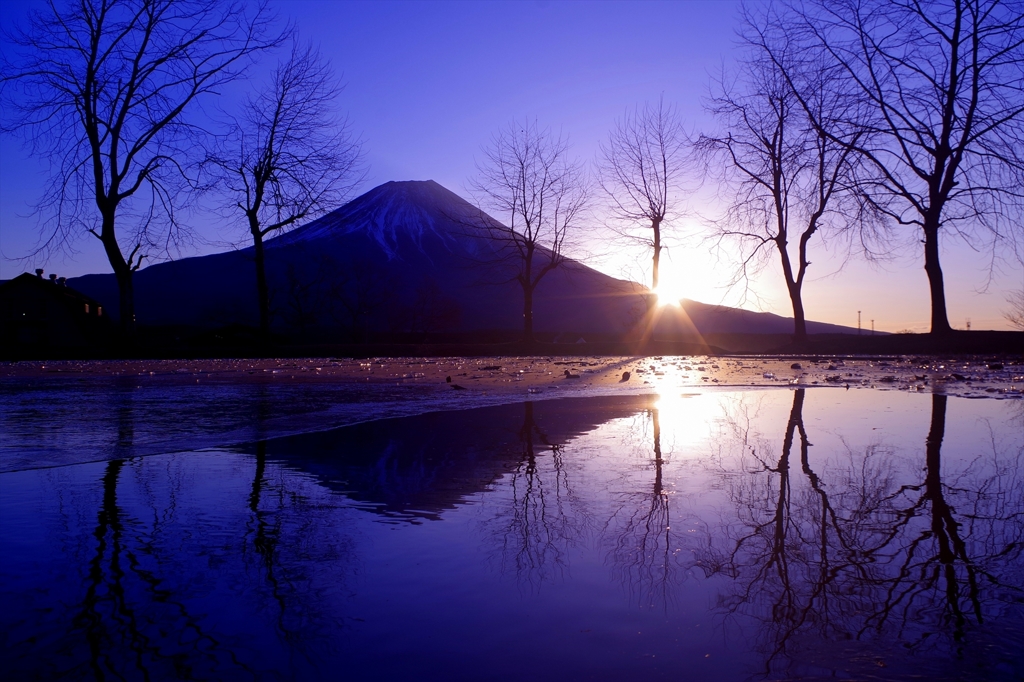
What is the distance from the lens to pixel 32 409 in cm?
543

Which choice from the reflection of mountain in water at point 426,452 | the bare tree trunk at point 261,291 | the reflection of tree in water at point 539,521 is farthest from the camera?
the bare tree trunk at point 261,291

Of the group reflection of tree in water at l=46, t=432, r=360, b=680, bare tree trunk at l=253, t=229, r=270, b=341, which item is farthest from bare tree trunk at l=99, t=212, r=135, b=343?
reflection of tree in water at l=46, t=432, r=360, b=680

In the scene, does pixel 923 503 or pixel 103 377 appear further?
pixel 103 377

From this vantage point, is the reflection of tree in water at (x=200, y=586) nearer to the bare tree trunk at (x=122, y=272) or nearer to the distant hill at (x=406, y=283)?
the bare tree trunk at (x=122, y=272)

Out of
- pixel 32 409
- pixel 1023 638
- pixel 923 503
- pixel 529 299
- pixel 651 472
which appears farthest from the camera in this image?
pixel 529 299

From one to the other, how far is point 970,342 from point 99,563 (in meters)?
16.9

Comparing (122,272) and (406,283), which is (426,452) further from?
(406,283)

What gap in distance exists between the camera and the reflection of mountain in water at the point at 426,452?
2783 millimetres

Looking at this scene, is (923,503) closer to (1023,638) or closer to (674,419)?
(1023,638)

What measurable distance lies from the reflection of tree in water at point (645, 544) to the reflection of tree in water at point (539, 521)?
0.42 feet

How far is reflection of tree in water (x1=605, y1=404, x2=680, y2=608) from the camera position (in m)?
1.78

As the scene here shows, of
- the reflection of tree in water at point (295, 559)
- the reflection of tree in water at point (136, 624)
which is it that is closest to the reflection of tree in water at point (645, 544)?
the reflection of tree in water at point (295, 559)

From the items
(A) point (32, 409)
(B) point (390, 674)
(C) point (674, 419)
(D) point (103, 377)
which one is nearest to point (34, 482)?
(B) point (390, 674)

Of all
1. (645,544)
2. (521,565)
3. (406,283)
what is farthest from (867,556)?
(406,283)
